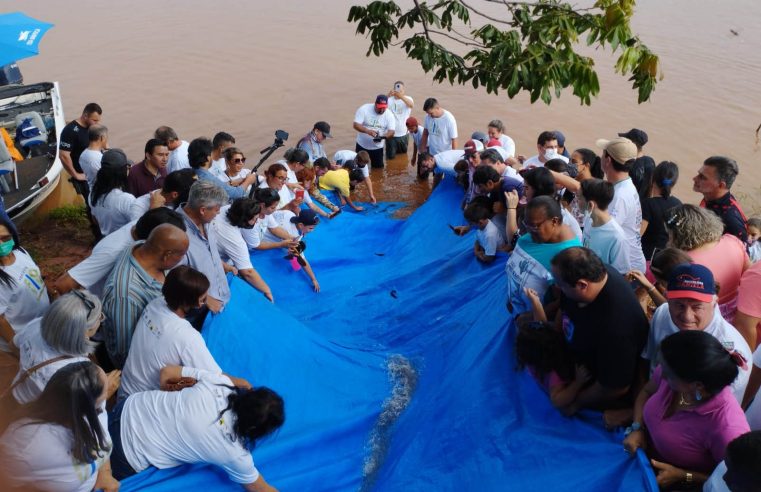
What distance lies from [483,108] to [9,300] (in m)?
11.6

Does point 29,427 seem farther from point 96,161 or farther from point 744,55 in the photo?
point 744,55

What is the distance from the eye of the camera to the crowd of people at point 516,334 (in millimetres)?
2232

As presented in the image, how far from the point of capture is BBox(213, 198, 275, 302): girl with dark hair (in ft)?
13.9

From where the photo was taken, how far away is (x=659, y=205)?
462 cm

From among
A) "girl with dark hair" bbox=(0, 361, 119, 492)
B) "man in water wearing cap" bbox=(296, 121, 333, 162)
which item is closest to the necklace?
"girl with dark hair" bbox=(0, 361, 119, 492)

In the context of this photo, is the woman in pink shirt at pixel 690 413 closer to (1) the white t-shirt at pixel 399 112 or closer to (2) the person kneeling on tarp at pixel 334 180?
(2) the person kneeling on tarp at pixel 334 180

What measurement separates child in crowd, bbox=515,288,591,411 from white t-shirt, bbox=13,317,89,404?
2.10 metres

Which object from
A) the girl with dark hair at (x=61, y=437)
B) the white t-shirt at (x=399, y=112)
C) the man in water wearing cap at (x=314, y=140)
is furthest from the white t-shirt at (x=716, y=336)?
the white t-shirt at (x=399, y=112)

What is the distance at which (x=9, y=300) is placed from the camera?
3479mm

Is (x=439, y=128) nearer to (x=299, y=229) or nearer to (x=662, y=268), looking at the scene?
(x=299, y=229)

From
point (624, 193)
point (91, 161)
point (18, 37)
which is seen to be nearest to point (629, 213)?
point (624, 193)

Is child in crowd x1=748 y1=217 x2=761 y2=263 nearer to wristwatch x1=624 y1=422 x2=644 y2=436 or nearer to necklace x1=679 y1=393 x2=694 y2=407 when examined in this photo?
wristwatch x1=624 y1=422 x2=644 y2=436

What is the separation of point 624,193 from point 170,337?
3315 mm

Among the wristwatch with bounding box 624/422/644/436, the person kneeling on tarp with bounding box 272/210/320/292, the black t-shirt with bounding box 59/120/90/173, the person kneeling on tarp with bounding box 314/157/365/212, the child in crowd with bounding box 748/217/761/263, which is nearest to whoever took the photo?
the wristwatch with bounding box 624/422/644/436
